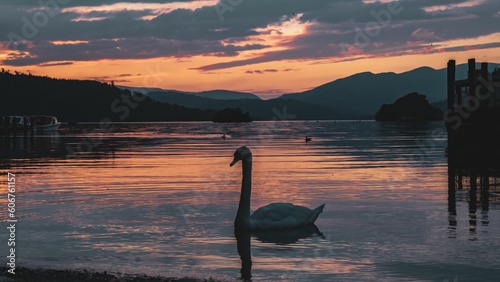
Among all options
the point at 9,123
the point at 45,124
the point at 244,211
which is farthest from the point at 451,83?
the point at 45,124

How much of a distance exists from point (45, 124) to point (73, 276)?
5103 inches

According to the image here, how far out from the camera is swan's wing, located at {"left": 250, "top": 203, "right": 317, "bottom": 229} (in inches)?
679

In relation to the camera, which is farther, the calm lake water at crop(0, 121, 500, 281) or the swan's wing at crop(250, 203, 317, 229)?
the swan's wing at crop(250, 203, 317, 229)

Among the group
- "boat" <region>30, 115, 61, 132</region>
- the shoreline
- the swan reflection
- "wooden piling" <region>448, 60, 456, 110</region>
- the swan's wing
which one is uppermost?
"wooden piling" <region>448, 60, 456, 110</region>

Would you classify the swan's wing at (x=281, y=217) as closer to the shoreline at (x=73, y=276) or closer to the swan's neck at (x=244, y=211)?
the swan's neck at (x=244, y=211)

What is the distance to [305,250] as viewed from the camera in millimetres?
15117

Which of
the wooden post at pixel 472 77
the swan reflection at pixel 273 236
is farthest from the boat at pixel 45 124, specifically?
the swan reflection at pixel 273 236

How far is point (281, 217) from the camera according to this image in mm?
17500

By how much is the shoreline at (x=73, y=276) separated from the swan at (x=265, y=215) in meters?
4.81

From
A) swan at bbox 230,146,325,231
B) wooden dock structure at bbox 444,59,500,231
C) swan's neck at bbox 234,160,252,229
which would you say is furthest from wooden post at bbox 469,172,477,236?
swan's neck at bbox 234,160,252,229

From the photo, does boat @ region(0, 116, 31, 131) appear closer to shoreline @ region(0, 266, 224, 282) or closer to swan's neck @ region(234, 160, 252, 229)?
swan's neck @ region(234, 160, 252, 229)

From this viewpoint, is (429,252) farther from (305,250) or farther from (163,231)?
(163,231)

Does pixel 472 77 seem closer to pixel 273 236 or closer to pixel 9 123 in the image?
pixel 273 236

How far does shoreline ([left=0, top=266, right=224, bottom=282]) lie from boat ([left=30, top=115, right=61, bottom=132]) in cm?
11834
